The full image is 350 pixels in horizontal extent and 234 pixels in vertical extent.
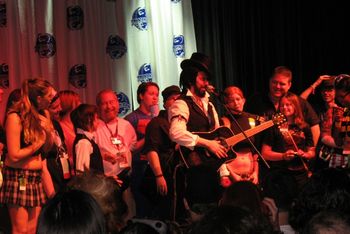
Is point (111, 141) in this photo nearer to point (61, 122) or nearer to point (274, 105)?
point (61, 122)

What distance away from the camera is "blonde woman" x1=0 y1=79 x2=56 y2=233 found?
12.2ft

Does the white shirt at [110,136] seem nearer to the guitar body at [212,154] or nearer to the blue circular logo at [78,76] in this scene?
the guitar body at [212,154]

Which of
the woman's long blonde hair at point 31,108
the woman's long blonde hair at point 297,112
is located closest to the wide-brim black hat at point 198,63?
the woman's long blonde hair at point 297,112

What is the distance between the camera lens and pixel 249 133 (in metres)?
4.41

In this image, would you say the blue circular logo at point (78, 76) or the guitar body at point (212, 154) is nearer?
the guitar body at point (212, 154)

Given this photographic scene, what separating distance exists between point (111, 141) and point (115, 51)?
6.15 ft

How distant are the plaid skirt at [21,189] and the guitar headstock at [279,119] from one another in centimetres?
180

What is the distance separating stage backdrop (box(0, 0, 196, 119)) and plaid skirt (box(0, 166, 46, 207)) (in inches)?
82.1

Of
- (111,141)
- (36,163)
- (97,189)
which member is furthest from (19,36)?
(97,189)

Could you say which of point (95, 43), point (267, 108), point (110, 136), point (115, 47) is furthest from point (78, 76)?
point (267, 108)

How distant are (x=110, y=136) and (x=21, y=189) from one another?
40.9 inches

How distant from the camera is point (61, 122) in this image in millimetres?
4723

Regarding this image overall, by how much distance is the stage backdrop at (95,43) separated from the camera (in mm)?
5828

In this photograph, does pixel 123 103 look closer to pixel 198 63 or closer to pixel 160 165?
pixel 160 165
